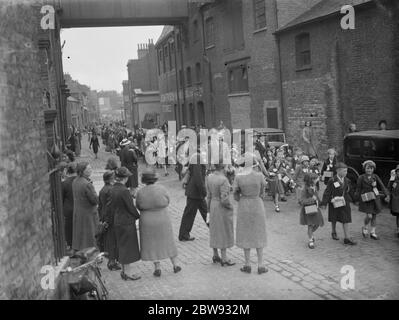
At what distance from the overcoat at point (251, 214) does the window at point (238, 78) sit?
18126mm

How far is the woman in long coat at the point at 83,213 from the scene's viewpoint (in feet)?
24.9

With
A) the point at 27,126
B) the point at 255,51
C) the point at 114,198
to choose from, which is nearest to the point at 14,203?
the point at 27,126

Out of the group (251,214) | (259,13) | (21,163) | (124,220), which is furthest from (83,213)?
(259,13)

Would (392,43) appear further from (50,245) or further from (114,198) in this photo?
(50,245)

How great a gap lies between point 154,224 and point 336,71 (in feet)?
43.1

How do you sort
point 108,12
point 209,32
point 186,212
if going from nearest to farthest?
point 186,212 → point 108,12 → point 209,32

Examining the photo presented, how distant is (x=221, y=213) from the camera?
743 centimetres

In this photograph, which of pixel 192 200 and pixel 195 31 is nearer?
pixel 192 200

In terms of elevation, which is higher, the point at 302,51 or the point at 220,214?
the point at 302,51

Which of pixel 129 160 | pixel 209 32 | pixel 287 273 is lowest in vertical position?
pixel 287 273

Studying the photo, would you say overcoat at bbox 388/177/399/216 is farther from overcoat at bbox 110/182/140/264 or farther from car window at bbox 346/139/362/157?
overcoat at bbox 110/182/140/264

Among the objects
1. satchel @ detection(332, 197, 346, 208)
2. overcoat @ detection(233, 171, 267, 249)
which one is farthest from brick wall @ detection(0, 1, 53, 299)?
satchel @ detection(332, 197, 346, 208)

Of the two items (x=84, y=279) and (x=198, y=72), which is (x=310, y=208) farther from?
(x=198, y=72)

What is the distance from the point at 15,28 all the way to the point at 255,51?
19452mm
